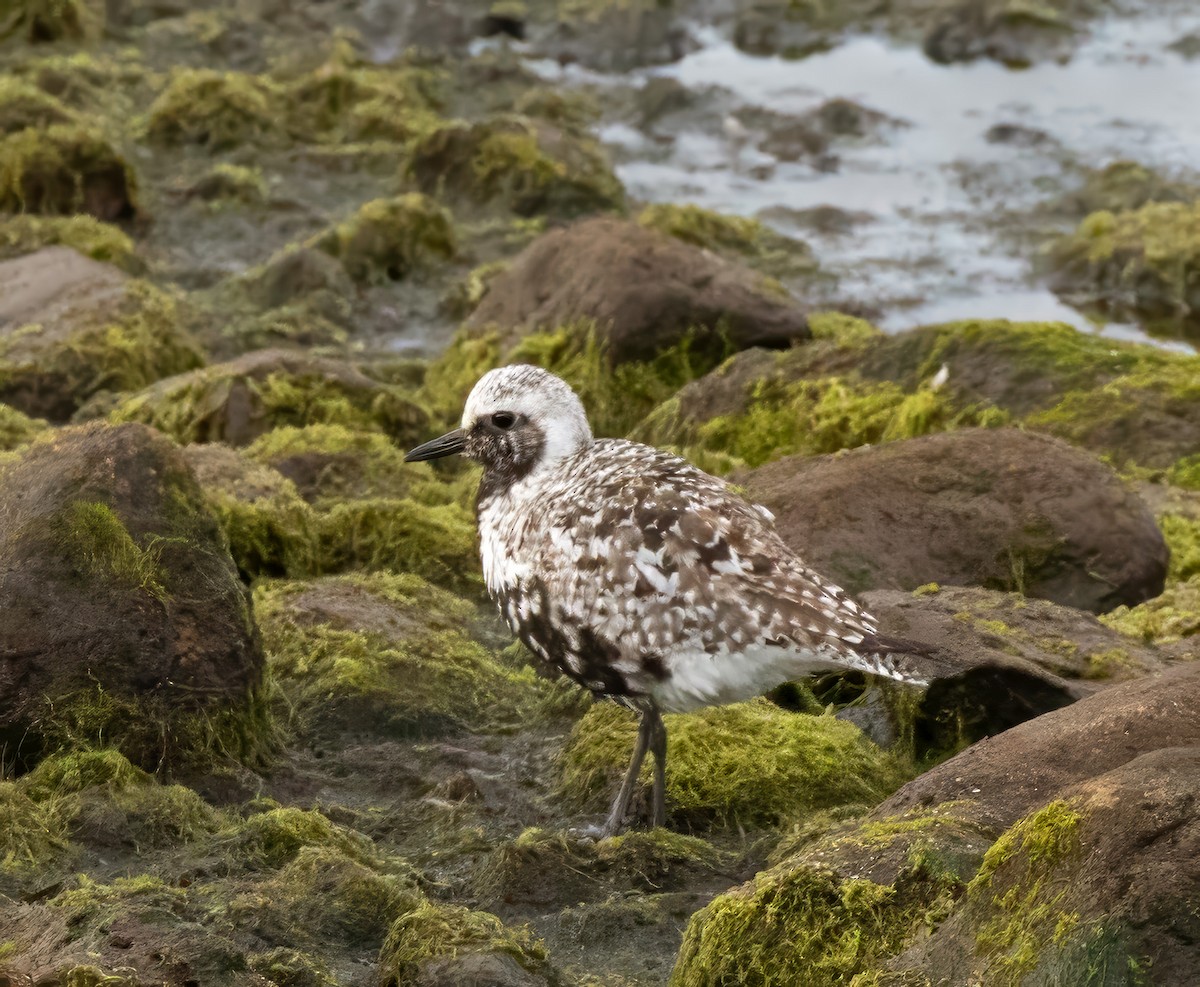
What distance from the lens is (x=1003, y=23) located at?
Result: 18016 millimetres

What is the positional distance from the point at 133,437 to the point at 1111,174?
10822 millimetres

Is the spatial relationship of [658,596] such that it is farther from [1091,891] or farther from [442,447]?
[1091,891]

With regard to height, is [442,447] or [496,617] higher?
[442,447]

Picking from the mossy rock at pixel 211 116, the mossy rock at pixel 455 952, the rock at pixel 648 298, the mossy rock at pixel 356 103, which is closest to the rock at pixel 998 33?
the mossy rock at pixel 356 103

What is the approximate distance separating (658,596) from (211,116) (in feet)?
37.0

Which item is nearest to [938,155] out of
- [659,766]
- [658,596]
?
[659,766]

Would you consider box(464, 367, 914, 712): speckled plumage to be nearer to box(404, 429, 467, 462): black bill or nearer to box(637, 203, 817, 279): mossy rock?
box(404, 429, 467, 462): black bill

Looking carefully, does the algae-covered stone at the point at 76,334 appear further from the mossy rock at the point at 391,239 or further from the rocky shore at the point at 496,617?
the mossy rock at the point at 391,239

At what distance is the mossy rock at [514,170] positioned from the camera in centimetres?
1465

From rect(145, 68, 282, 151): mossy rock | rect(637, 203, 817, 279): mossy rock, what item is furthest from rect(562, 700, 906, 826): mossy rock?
rect(145, 68, 282, 151): mossy rock

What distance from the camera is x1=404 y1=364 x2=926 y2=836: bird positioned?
5.84 meters

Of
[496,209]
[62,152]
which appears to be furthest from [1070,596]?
[62,152]

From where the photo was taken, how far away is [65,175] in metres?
13.6

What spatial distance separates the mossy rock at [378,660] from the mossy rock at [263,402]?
202 cm
